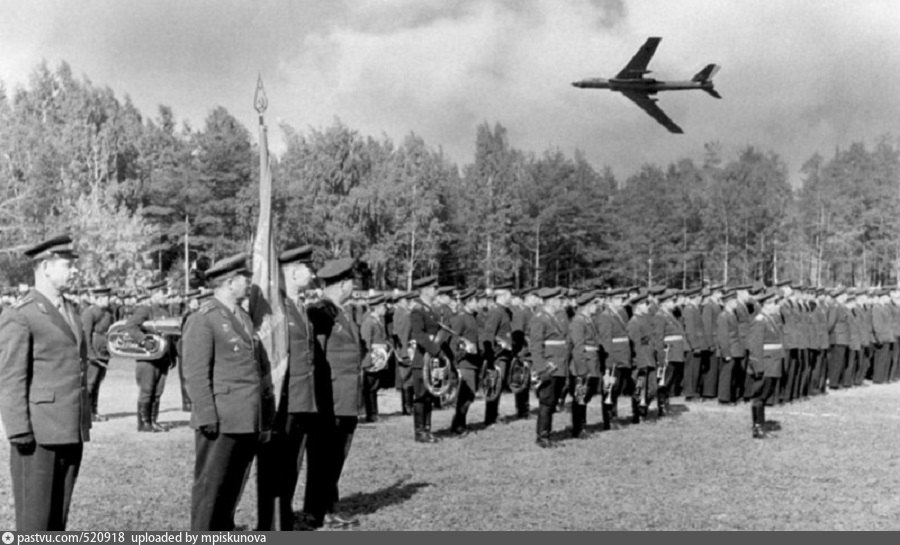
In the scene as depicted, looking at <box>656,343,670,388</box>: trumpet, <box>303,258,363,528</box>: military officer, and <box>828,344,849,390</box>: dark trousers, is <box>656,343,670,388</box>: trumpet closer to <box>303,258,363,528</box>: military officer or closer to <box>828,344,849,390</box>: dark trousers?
<box>828,344,849,390</box>: dark trousers

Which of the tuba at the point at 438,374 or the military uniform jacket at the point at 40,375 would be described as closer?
the military uniform jacket at the point at 40,375

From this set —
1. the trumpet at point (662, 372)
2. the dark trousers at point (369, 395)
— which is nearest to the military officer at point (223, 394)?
the dark trousers at point (369, 395)

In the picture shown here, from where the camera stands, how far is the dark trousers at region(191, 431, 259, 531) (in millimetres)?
5844

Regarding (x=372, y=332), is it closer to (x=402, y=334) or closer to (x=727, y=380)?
(x=402, y=334)

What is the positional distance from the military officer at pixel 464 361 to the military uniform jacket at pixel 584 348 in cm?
137

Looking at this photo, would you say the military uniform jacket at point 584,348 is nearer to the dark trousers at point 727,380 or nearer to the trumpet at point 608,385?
the trumpet at point 608,385

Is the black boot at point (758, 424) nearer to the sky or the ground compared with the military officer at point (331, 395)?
nearer to the ground

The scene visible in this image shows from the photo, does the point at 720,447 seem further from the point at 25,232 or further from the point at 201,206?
the point at 201,206

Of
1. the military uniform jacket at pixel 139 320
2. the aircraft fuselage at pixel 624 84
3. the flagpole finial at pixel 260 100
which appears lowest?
the military uniform jacket at pixel 139 320

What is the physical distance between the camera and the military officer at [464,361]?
495 inches

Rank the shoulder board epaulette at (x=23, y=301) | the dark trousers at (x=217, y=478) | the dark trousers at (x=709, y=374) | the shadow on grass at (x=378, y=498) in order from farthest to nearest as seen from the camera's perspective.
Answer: the dark trousers at (x=709, y=374) → the shadow on grass at (x=378, y=498) → the dark trousers at (x=217, y=478) → the shoulder board epaulette at (x=23, y=301)
